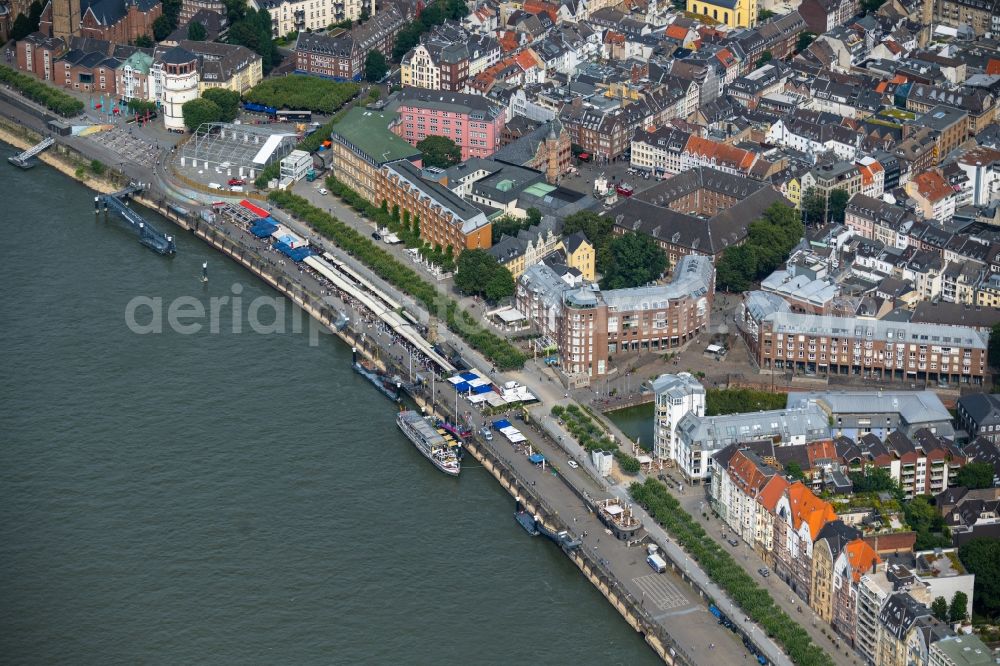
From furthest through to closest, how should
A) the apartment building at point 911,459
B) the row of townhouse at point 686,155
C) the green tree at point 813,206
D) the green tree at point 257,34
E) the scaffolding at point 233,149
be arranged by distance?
the green tree at point 257,34
the scaffolding at point 233,149
the row of townhouse at point 686,155
the green tree at point 813,206
the apartment building at point 911,459

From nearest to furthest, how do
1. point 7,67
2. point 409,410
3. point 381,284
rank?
point 409,410 → point 381,284 → point 7,67

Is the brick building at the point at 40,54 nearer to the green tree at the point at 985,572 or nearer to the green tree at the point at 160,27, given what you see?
the green tree at the point at 160,27

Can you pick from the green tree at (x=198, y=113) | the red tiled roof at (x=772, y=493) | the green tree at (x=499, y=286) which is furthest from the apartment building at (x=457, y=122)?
the red tiled roof at (x=772, y=493)

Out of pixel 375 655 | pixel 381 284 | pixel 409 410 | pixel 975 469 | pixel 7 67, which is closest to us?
pixel 375 655

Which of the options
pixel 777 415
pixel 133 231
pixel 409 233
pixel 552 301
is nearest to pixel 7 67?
pixel 133 231

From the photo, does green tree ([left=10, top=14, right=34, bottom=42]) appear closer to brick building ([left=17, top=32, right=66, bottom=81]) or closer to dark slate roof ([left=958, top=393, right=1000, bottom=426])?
brick building ([left=17, top=32, right=66, bottom=81])

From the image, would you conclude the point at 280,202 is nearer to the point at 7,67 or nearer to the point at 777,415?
the point at 7,67

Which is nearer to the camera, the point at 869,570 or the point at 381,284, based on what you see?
the point at 869,570

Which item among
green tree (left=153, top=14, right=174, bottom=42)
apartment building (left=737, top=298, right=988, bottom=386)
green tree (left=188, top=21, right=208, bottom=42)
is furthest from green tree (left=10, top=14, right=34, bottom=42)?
apartment building (left=737, top=298, right=988, bottom=386)
